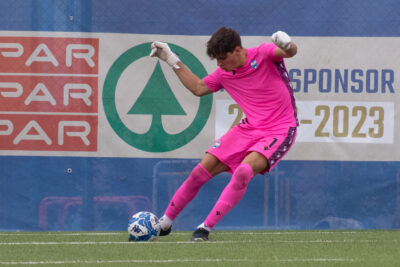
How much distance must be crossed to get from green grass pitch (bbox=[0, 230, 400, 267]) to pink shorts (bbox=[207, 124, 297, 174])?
60cm

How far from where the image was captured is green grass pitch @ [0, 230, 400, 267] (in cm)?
462

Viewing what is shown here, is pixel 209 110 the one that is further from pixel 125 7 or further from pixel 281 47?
pixel 281 47

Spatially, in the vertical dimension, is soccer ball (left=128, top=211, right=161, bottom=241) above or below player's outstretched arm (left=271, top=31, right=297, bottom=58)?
below

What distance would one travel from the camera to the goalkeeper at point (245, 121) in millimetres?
5473

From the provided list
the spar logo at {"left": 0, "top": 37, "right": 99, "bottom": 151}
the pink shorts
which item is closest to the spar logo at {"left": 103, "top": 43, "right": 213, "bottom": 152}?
the spar logo at {"left": 0, "top": 37, "right": 99, "bottom": 151}

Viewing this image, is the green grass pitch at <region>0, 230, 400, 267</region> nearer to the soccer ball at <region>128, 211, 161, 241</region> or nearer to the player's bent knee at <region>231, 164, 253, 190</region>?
the soccer ball at <region>128, 211, 161, 241</region>

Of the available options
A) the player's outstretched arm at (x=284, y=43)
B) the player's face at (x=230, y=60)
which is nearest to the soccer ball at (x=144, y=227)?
the player's face at (x=230, y=60)

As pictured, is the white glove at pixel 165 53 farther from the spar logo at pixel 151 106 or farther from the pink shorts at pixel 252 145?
the spar logo at pixel 151 106

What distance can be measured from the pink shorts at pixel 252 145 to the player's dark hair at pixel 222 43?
0.63 metres

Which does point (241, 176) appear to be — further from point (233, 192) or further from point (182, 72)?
point (182, 72)

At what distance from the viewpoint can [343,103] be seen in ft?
22.6

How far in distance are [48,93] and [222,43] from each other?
2.04 meters

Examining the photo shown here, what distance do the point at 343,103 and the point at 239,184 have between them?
185cm

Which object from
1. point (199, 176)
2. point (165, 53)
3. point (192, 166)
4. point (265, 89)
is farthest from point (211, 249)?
point (192, 166)
